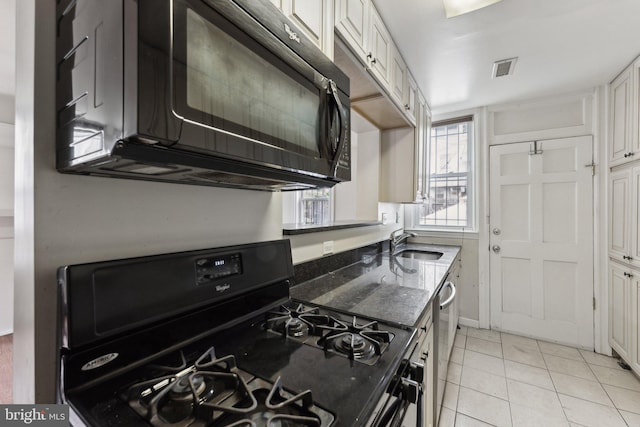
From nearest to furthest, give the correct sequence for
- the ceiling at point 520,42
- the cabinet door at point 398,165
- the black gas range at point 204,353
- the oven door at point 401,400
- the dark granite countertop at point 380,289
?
the black gas range at point 204,353, the oven door at point 401,400, the dark granite countertop at point 380,289, the ceiling at point 520,42, the cabinet door at point 398,165

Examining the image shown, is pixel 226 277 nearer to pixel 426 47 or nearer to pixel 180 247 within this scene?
pixel 180 247

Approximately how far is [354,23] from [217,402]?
151 cm

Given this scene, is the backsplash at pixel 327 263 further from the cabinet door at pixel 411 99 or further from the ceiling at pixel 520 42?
the ceiling at pixel 520 42

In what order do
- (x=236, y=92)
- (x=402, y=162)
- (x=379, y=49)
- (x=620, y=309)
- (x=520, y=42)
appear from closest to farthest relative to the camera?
(x=236, y=92)
(x=379, y=49)
(x=520, y=42)
(x=620, y=309)
(x=402, y=162)

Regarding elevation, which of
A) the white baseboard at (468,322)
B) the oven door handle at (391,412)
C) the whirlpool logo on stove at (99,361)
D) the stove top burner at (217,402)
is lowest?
the white baseboard at (468,322)

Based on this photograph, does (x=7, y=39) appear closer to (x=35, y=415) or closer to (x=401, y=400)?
(x=35, y=415)

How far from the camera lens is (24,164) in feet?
1.90

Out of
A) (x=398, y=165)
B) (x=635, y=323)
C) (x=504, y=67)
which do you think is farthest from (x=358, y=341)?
(x=635, y=323)

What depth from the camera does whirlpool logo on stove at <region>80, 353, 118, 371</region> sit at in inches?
21.4

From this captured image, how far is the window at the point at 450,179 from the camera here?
122 inches

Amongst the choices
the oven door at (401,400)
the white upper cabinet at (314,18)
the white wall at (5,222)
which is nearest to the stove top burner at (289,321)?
the oven door at (401,400)

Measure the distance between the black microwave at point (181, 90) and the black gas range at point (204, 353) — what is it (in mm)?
259

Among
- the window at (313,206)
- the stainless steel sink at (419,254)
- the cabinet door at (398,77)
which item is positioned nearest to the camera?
the cabinet door at (398,77)

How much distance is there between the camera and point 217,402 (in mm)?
538
